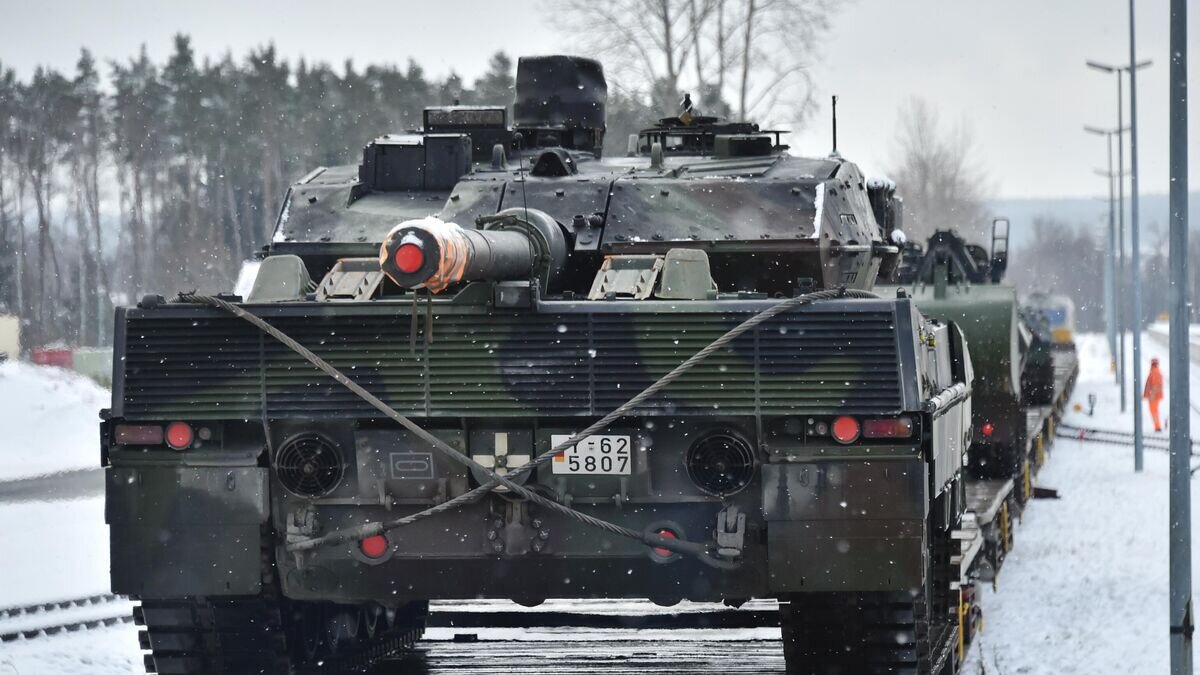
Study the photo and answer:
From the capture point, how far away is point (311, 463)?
8859 millimetres

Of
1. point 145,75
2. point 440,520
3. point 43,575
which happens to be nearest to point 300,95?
point 145,75

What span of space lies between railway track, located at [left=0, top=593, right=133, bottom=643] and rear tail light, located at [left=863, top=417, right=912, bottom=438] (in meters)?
6.10

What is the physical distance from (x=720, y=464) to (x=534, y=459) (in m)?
0.79

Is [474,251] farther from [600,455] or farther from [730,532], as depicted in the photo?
[730,532]

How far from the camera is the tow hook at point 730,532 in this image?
8625mm

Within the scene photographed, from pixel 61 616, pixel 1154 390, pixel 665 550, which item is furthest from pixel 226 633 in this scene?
pixel 1154 390

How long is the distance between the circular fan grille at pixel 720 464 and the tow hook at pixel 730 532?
0.32ft

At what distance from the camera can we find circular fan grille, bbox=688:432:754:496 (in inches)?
342

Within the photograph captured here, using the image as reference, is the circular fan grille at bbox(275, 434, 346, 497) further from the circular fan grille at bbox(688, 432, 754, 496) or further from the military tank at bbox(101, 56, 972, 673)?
the circular fan grille at bbox(688, 432, 754, 496)

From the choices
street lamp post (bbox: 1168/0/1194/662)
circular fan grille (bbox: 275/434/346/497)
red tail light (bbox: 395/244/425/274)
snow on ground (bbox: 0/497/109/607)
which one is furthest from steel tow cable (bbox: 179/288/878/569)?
snow on ground (bbox: 0/497/109/607)

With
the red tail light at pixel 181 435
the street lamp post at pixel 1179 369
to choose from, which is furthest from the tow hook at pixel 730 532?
the street lamp post at pixel 1179 369

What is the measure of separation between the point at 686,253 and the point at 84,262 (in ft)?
107

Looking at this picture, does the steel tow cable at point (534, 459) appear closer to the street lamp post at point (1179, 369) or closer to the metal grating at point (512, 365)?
the metal grating at point (512, 365)

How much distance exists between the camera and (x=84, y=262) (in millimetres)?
40312
